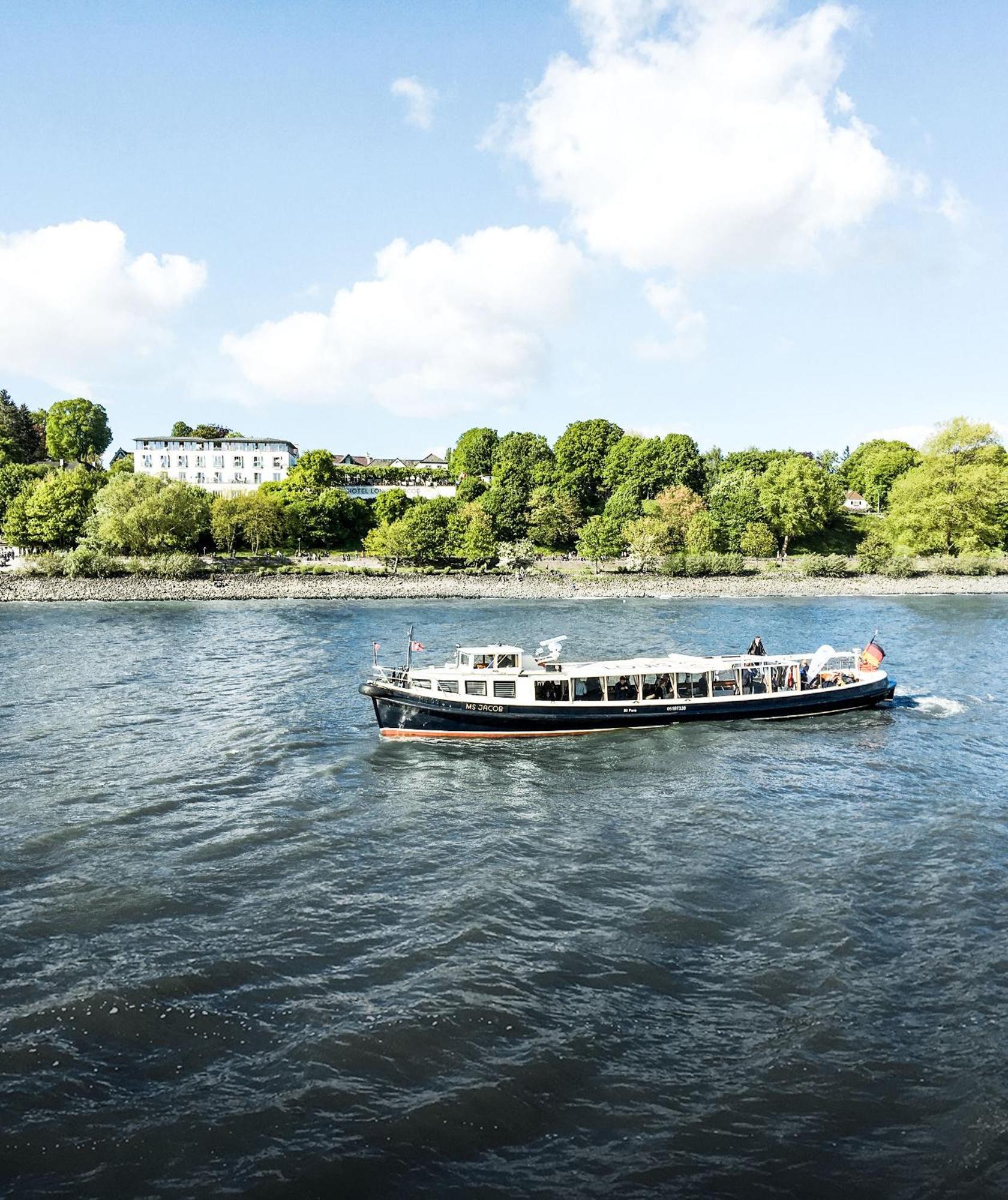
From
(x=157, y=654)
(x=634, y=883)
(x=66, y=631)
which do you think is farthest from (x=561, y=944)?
(x=66, y=631)

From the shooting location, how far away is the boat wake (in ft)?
143

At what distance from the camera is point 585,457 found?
164m

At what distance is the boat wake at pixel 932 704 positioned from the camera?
43.5 m

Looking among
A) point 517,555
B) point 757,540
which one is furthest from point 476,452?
point 757,540

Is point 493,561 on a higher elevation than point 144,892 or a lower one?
higher

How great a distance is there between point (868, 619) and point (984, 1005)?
71.7 metres

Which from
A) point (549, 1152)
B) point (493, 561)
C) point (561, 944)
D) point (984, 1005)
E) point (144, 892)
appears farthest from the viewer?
point (493, 561)

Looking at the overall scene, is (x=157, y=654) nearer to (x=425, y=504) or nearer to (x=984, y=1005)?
(x=984, y=1005)

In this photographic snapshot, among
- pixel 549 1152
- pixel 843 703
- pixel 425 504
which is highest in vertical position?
pixel 425 504

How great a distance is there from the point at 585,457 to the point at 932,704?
124 meters

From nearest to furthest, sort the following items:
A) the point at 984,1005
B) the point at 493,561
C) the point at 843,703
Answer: the point at 984,1005 → the point at 843,703 → the point at 493,561

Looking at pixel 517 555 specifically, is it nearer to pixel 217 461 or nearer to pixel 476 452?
pixel 476 452

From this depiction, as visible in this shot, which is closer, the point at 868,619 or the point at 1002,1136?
the point at 1002,1136

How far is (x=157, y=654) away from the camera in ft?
197
